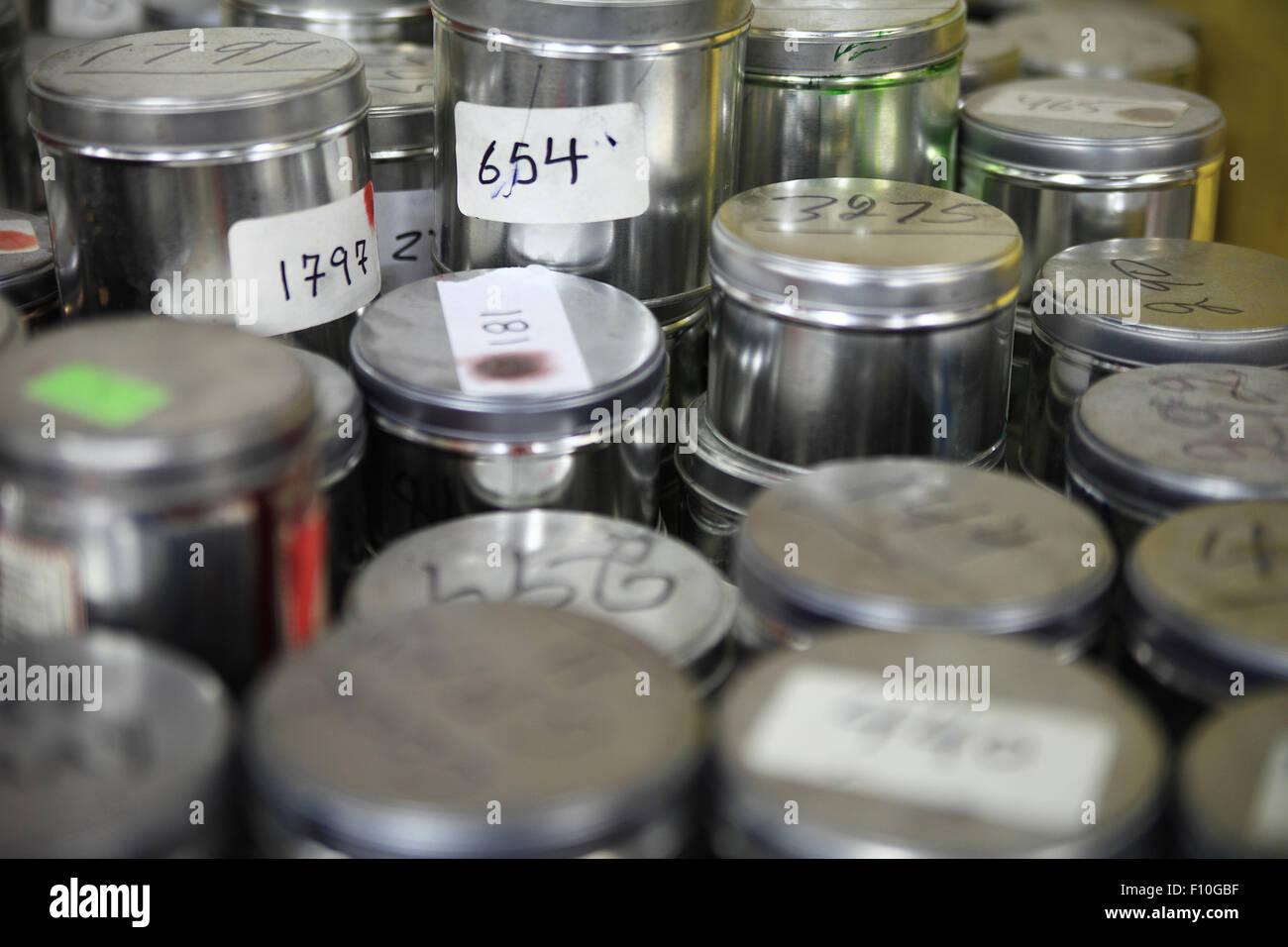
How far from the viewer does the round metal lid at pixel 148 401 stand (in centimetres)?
62

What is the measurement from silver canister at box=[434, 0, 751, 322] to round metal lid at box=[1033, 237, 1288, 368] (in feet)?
0.95

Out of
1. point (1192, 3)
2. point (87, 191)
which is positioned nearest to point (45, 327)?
point (87, 191)

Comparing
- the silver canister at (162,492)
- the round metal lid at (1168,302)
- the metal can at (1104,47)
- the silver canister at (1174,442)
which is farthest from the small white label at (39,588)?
the metal can at (1104,47)

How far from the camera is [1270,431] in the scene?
856 mm

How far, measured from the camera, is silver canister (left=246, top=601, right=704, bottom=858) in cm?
56

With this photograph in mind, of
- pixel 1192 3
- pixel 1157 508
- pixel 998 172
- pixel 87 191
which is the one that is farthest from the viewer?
pixel 1192 3

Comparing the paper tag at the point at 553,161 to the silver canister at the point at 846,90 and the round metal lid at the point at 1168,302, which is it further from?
the round metal lid at the point at 1168,302

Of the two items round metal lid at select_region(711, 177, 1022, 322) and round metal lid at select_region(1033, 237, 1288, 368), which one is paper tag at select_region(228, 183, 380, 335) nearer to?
round metal lid at select_region(711, 177, 1022, 322)

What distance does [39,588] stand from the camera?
662 mm

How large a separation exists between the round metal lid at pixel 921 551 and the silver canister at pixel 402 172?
0.52m

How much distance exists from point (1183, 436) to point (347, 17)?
2.88 ft

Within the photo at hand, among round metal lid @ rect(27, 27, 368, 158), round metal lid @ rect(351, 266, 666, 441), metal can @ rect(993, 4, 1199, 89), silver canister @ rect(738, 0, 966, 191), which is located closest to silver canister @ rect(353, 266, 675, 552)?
round metal lid @ rect(351, 266, 666, 441)
